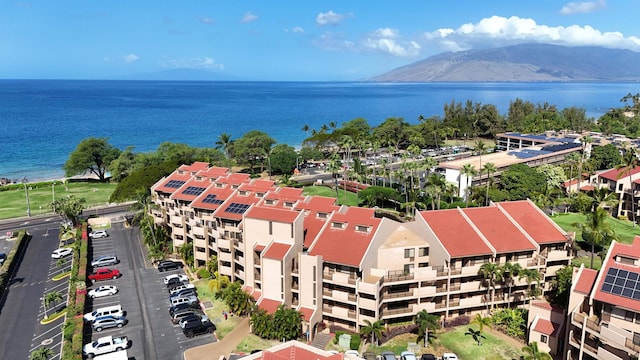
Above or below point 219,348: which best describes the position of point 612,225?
above

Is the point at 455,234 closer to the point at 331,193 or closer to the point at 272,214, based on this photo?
the point at 272,214

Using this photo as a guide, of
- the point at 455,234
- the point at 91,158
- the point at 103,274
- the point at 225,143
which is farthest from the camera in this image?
the point at 91,158

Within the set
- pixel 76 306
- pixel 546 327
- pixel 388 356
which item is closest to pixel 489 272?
pixel 546 327

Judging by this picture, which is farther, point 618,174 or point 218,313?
point 618,174

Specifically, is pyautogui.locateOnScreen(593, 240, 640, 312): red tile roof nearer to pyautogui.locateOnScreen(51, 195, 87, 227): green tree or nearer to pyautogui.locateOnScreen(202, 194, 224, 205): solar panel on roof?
pyautogui.locateOnScreen(202, 194, 224, 205): solar panel on roof

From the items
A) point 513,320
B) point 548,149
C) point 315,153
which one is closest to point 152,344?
point 513,320

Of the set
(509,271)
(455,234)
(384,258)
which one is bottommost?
(509,271)

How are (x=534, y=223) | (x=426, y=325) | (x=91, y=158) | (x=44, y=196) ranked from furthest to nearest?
(x=91, y=158) < (x=44, y=196) < (x=534, y=223) < (x=426, y=325)
